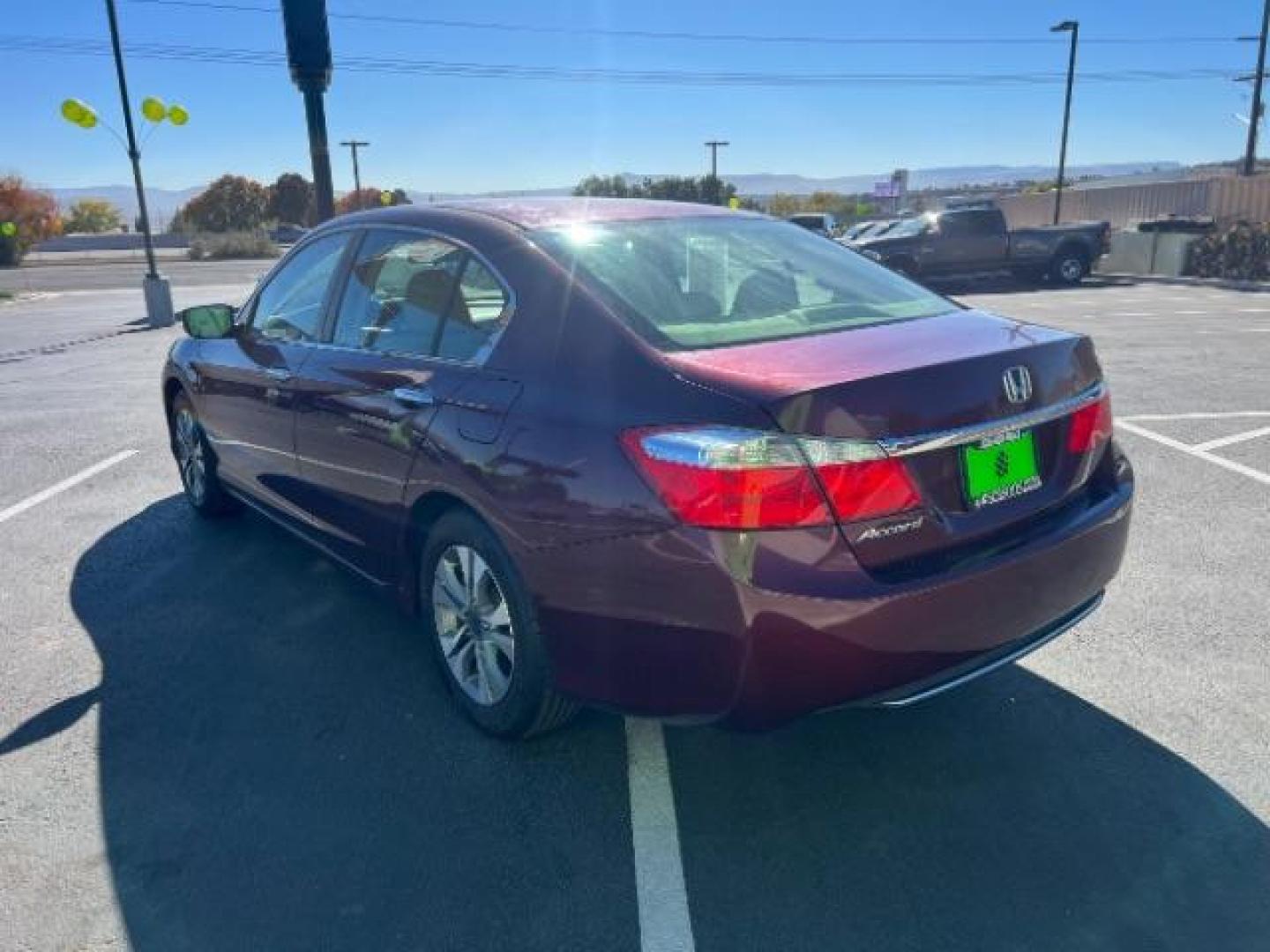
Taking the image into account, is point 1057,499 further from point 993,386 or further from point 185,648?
point 185,648

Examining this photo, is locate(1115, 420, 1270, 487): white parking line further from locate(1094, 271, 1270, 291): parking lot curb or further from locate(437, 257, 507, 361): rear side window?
locate(1094, 271, 1270, 291): parking lot curb

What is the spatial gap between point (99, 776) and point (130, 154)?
17496 mm

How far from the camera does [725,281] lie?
10.6 feet

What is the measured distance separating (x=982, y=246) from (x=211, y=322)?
68.0 feet

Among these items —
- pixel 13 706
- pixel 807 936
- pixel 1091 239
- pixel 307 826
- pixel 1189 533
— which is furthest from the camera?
pixel 1091 239

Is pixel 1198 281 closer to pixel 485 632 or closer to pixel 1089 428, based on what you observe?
pixel 1089 428

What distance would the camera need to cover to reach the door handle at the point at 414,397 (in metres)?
3.09

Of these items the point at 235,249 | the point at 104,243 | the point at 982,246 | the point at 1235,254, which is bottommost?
the point at 104,243

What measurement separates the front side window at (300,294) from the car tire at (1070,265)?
21.9 metres

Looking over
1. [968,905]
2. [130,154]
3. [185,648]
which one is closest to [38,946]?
[185,648]

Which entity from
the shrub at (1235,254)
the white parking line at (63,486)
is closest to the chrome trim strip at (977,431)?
the white parking line at (63,486)

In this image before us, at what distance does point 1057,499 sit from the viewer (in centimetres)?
278

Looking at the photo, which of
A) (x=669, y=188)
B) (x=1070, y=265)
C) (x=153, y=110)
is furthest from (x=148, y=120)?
(x=669, y=188)

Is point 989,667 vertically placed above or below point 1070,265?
above
